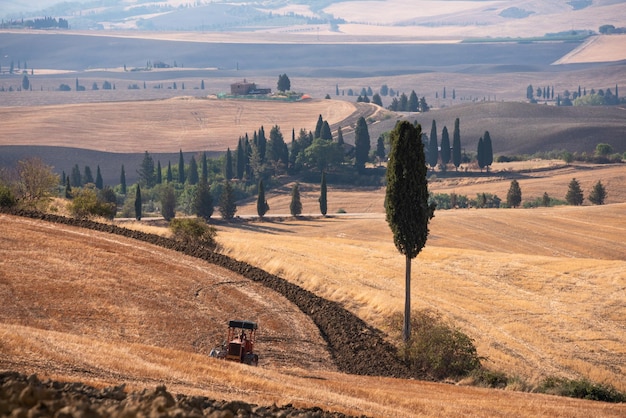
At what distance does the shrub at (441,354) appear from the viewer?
3691 centimetres

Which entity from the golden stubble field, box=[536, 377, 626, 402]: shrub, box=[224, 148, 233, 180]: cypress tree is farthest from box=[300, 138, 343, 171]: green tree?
box=[536, 377, 626, 402]: shrub

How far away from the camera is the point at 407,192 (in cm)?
4069

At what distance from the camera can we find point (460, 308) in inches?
1809

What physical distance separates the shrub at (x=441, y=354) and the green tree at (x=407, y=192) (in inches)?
89.6

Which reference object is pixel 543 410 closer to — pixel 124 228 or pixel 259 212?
pixel 124 228

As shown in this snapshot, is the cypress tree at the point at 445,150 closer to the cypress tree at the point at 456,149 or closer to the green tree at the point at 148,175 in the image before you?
the cypress tree at the point at 456,149

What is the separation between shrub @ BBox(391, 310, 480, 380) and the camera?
36906 millimetres

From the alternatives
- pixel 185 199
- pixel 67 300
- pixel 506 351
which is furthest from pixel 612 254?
pixel 185 199

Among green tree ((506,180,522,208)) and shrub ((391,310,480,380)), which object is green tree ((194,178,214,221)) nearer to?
green tree ((506,180,522,208))

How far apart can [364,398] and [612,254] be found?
64208mm

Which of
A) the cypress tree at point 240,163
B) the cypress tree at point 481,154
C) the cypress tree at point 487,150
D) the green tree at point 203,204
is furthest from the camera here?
the cypress tree at point 240,163

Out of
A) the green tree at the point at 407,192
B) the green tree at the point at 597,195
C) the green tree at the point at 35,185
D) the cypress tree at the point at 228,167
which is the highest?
the green tree at the point at 407,192

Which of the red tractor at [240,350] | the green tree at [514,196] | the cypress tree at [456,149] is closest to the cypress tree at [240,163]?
the cypress tree at [456,149]

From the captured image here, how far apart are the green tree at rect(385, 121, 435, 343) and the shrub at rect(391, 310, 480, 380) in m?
2.28
